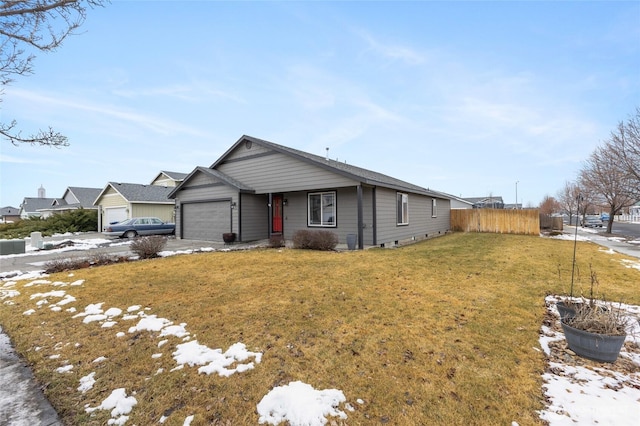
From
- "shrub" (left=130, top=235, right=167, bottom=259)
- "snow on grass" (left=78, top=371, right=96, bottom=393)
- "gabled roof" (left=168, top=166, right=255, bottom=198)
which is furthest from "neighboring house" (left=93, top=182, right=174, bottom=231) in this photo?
"snow on grass" (left=78, top=371, right=96, bottom=393)

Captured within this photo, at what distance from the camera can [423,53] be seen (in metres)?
13.0

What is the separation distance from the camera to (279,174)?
13305mm

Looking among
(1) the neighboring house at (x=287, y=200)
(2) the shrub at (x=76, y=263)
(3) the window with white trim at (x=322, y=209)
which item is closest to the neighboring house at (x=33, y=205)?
(1) the neighboring house at (x=287, y=200)

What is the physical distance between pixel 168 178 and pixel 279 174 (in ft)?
86.4

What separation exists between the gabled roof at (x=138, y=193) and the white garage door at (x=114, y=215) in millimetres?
1233

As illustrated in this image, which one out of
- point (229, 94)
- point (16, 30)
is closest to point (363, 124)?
point (229, 94)

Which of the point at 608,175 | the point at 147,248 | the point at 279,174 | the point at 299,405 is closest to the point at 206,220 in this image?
the point at 279,174

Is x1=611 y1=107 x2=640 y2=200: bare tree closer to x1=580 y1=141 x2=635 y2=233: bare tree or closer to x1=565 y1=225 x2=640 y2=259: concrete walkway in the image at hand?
x1=580 y1=141 x2=635 y2=233: bare tree

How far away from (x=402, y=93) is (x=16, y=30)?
51.1 ft

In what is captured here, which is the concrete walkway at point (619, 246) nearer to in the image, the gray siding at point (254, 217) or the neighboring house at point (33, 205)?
the gray siding at point (254, 217)

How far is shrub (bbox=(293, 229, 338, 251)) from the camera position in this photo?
35.0 ft

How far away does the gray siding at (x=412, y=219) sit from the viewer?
12.3 metres

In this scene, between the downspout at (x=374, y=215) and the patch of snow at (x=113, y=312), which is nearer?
the patch of snow at (x=113, y=312)

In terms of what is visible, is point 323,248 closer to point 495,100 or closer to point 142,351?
point 142,351
